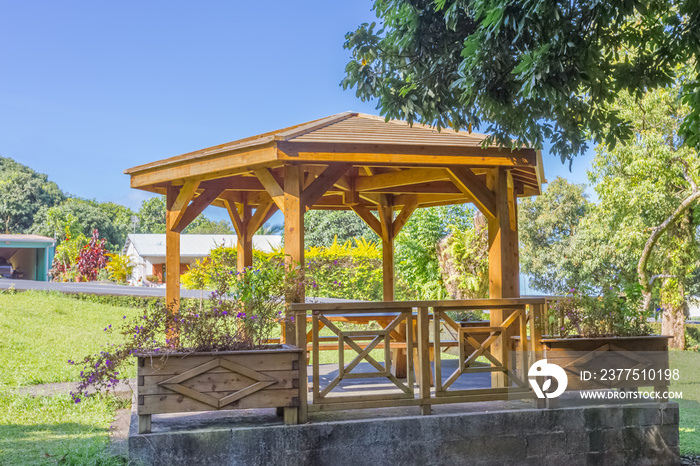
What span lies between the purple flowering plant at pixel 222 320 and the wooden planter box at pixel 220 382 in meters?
0.12

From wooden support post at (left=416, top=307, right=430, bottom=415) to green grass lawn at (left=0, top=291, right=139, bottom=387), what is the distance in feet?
20.6

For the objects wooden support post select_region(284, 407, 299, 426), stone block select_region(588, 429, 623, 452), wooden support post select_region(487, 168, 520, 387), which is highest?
wooden support post select_region(487, 168, 520, 387)

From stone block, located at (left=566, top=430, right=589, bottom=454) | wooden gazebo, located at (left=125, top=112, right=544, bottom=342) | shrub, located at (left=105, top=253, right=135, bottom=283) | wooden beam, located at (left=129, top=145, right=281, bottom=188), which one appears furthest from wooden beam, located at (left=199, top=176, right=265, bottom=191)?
shrub, located at (left=105, top=253, right=135, bottom=283)

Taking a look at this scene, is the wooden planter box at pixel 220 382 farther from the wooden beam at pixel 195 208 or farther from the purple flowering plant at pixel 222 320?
the wooden beam at pixel 195 208

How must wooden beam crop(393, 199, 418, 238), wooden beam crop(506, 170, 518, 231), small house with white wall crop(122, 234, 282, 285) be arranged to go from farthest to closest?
small house with white wall crop(122, 234, 282, 285) < wooden beam crop(393, 199, 418, 238) < wooden beam crop(506, 170, 518, 231)

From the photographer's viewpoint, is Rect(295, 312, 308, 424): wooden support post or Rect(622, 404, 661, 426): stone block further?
Rect(622, 404, 661, 426): stone block

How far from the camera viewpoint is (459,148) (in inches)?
251

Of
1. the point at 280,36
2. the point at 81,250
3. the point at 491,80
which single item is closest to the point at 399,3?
the point at 491,80

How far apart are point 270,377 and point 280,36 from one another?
567 ft

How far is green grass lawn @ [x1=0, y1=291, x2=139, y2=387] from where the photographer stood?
977cm

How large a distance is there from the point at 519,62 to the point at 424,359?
281cm

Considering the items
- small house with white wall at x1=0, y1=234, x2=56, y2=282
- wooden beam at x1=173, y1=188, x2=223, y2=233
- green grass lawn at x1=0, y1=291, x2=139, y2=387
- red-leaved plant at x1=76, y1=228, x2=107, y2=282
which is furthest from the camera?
small house with white wall at x1=0, y1=234, x2=56, y2=282

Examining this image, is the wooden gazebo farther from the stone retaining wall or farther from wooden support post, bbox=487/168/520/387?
the stone retaining wall

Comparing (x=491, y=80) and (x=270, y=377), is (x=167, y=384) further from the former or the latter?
(x=491, y=80)
